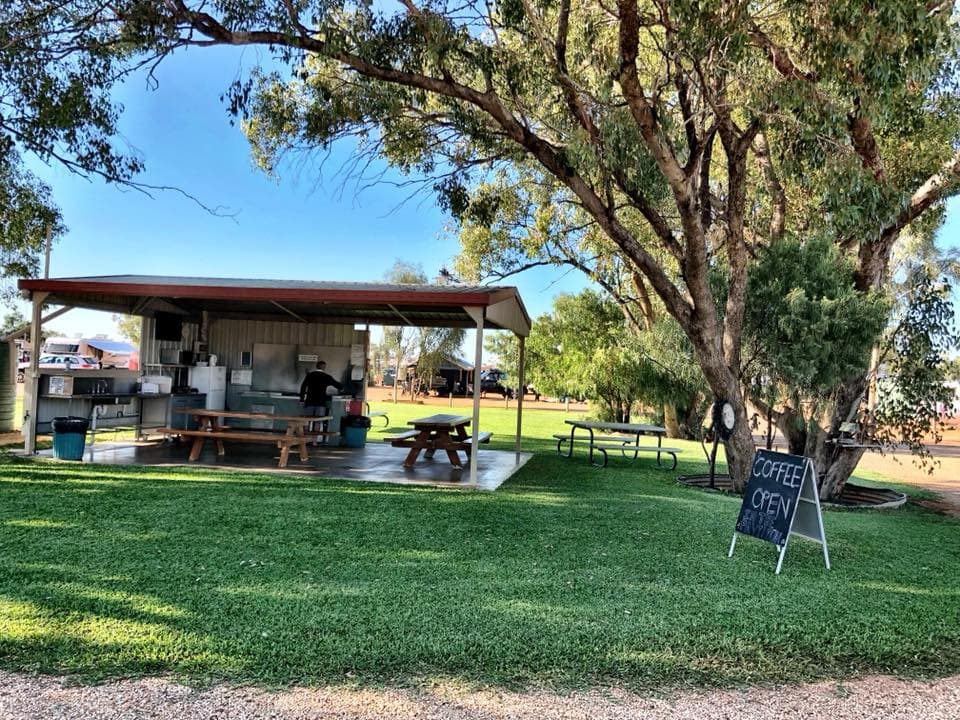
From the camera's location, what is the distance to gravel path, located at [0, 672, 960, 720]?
3.04 meters

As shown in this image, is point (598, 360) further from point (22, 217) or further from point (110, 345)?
point (110, 345)

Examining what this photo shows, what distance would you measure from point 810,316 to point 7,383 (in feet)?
43.2

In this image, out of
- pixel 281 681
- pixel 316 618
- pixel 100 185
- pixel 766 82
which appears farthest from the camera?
pixel 100 185

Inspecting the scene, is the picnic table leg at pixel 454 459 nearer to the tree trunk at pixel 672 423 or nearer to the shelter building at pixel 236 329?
the shelter building at pixel 236 329

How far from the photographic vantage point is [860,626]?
4.39 metres

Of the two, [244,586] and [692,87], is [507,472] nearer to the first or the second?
[692,87]

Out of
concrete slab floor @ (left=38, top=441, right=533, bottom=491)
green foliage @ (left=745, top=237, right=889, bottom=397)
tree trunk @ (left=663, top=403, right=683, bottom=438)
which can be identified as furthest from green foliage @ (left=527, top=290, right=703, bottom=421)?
concrete slab floor @ (left=38, top=441, right=533, bottom=491)

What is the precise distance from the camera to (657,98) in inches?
356

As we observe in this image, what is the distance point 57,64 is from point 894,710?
1060cm

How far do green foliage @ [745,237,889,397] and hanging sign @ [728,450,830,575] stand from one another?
3931 mm

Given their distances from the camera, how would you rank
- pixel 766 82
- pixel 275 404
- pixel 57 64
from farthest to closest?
1. pixel 275 404
2. pixel 57 64
3. pixel 766 82

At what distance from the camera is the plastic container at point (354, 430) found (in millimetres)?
13211

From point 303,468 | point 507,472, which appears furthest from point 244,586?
point 507,472

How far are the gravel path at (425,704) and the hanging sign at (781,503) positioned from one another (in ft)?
6.85
